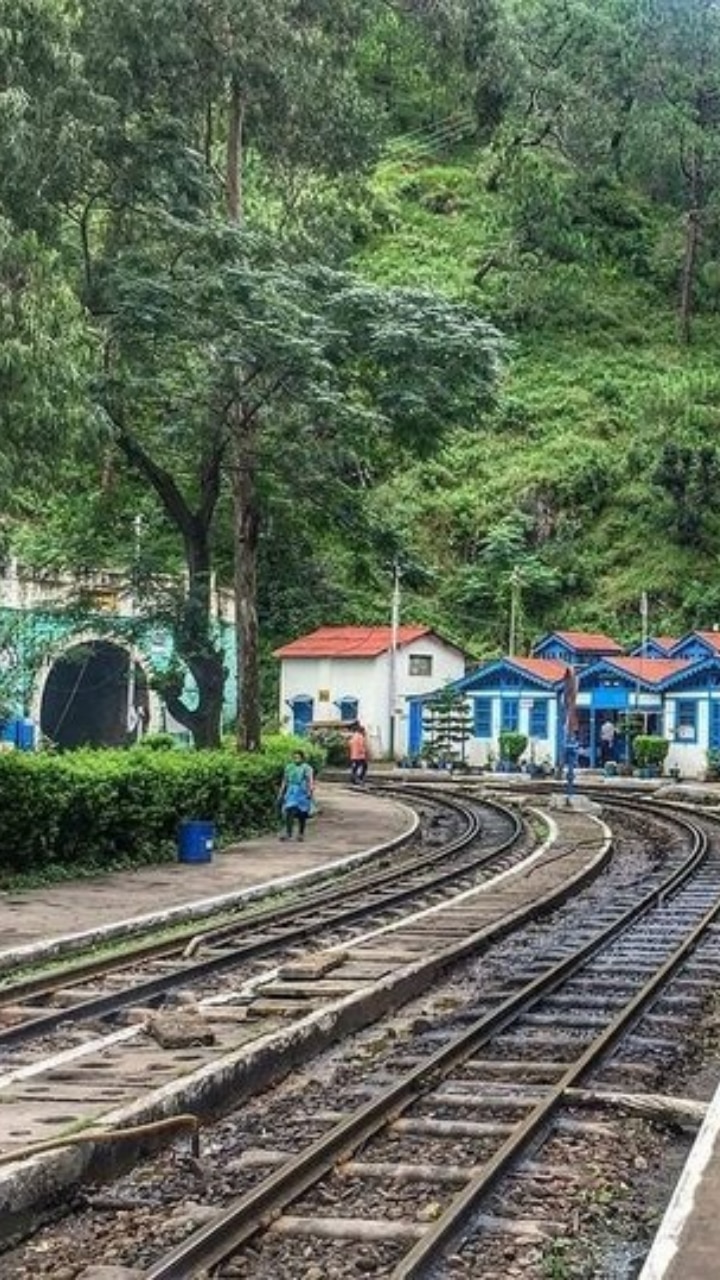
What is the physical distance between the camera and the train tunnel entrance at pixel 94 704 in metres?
42.7

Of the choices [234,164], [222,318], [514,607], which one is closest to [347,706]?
[514,607]

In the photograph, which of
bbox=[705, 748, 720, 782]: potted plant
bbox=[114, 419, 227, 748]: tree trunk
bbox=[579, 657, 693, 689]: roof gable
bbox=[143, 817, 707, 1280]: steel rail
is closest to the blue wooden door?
bbox=[579, 657, 693, 689]: roof gable

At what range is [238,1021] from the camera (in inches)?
443

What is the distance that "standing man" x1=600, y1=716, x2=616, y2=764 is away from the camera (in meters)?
49.2

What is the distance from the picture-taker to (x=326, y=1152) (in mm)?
7844

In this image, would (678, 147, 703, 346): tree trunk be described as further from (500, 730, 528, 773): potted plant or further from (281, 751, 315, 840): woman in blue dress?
(281, 751, 315, 840): woman in blue dress

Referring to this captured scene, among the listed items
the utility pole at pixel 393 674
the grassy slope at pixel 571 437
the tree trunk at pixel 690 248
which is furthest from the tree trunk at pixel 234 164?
the tree trunk at pixel 690 248

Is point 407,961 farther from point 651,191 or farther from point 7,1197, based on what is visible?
point 651,191

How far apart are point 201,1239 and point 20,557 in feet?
87.0

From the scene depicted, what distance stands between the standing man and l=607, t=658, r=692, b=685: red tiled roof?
74.6 inches

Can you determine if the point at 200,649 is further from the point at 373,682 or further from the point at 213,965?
the point at 373,682

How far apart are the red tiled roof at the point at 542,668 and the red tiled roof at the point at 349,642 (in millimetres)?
5077

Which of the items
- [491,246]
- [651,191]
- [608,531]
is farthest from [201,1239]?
[651,191]

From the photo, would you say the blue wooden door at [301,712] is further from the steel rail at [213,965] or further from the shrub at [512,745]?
the steel rail at [213,965]
